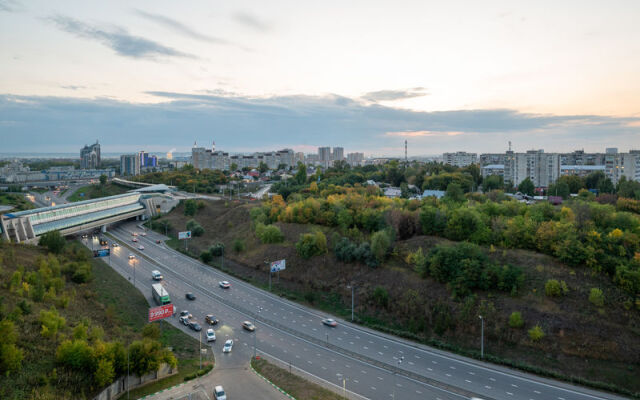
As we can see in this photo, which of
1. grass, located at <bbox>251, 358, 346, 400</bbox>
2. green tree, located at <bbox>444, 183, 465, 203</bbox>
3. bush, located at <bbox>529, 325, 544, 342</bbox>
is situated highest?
green tree, located at <bbox>444, 183, 465, 203</bbox>

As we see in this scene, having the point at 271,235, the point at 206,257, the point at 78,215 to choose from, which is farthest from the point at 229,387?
the point at 78,215

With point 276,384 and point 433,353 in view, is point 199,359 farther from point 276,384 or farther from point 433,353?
point 433,353

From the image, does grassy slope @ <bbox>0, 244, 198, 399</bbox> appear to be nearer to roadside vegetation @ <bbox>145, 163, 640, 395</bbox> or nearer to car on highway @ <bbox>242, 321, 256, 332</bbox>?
car on highway @ <bbox>242, 321, 256, 332</bbox>

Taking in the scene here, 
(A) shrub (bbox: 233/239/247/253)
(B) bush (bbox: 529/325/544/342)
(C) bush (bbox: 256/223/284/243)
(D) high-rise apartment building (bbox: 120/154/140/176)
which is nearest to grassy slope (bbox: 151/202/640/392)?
(B) bush (bbox: 529/325/544/342)

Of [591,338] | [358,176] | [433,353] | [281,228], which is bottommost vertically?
[433,353]

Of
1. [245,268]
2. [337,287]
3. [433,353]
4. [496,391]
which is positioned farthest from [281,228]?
[496,391]

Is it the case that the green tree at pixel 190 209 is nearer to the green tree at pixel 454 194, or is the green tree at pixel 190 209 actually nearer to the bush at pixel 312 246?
the bush at pixel 312 246
